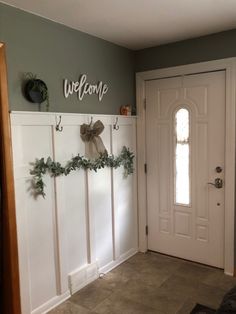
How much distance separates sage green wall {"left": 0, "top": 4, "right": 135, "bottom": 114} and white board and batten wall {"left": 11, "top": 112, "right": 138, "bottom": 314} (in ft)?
0.47

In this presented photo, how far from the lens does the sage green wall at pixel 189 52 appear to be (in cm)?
290

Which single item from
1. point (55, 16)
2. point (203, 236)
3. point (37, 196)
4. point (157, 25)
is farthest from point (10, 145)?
point (203, 236)

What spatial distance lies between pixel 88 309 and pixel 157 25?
2524 millimetres

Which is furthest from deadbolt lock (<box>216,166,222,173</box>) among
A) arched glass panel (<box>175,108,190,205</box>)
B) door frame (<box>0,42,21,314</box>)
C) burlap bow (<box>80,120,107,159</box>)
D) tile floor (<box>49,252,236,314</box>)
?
door frame (<box>0,42,21,314</box>)

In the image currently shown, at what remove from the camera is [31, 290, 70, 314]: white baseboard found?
8.13ft

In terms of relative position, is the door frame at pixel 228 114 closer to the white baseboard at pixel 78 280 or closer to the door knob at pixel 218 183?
the door knob at pixel 218 183

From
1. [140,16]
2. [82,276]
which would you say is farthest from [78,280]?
[140,16]

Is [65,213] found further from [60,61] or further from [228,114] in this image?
[228,114]

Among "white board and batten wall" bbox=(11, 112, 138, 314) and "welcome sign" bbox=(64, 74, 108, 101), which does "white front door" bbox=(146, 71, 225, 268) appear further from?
"welcome sign" bbox=(64, 74, 108, 101)

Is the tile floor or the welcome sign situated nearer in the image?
the tile floor

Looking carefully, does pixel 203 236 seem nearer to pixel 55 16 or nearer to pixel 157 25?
pixel 157 25

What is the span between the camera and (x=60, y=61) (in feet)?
8.57

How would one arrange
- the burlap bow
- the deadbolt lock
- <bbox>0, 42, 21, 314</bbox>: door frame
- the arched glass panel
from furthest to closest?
1. the arched glass panel
2. the deadbolt lock
3. the burlap bow
4. <bbox>0, 42, 21, 314</bbox>: door frame

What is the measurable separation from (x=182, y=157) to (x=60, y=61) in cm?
160
